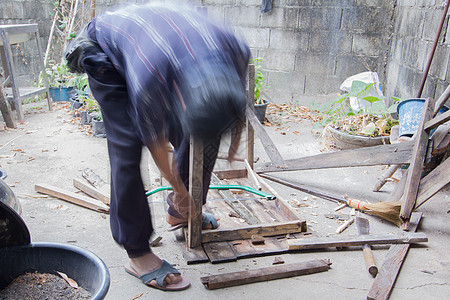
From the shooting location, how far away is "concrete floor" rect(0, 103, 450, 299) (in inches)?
82.9

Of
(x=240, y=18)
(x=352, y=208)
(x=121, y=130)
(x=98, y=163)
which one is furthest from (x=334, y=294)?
(x=240, y=18)

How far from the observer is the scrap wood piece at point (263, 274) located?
210 centimetres

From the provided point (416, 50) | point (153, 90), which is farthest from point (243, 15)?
point (153, 90)

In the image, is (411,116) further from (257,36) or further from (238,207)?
(257,36)

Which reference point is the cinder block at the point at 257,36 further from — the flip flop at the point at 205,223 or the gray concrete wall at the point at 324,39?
the flip flop at the point at 205,223

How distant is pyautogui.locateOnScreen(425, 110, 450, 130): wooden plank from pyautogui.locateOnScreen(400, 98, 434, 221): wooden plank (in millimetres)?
48

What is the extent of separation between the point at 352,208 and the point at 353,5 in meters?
3.49

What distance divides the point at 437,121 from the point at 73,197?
105 inches

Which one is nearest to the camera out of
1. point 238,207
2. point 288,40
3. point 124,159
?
point 124,159

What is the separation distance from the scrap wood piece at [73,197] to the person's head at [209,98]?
1.82m

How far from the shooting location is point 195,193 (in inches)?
89.8

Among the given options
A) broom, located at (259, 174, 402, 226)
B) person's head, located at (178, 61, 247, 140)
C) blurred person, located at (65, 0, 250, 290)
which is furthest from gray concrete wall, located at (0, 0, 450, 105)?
person's head, located at (178, 61, 247, 140)

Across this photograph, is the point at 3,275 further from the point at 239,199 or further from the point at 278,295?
the point at 239,199

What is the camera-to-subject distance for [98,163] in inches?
155
